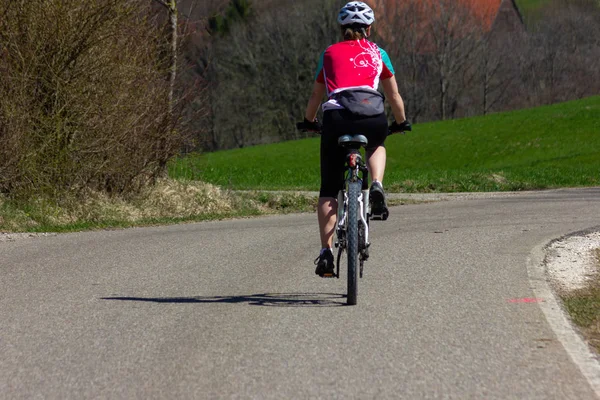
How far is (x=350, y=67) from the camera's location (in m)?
7.36

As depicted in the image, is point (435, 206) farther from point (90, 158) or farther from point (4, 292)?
point (4, 292)

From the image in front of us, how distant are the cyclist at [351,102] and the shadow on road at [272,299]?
274 millimetres

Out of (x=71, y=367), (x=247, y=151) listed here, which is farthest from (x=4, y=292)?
(x=247, y=151)

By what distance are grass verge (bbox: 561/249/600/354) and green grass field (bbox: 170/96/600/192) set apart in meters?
34.8

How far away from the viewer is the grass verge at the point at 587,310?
6296 millimetres

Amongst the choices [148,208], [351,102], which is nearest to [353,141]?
[351,102]

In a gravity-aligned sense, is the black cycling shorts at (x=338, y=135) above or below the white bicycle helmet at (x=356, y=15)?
below

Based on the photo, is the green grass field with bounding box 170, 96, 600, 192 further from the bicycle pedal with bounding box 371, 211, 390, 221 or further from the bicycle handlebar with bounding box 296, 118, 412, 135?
the bicycle pedal with bounding box 371, 211, 390, 221

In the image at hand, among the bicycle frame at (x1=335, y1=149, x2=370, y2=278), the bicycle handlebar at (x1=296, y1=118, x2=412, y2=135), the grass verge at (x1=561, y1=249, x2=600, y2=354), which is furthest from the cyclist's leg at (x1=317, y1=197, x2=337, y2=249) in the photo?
the grass verge at (x1=561, y1=249, x2=600, y2=354)

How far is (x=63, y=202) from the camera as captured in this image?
1574cm

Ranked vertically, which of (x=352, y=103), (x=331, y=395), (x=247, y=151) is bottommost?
(x=247, y=151)

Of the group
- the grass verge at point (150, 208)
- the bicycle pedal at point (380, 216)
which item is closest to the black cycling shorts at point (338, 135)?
the bicycle pedal at point (380, 216)

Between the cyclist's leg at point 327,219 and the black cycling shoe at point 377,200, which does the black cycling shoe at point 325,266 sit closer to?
the cyclist's leg at point 327,219

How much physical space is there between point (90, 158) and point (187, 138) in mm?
2506
